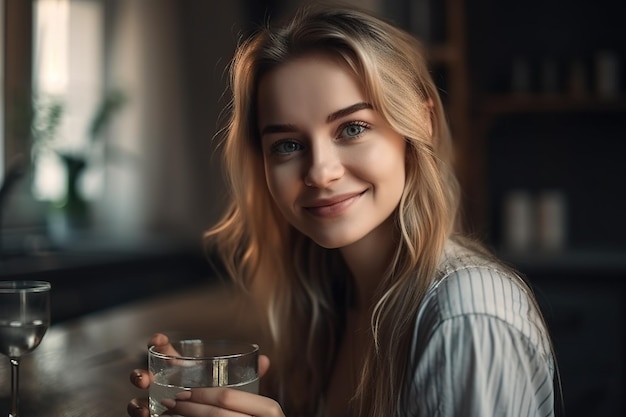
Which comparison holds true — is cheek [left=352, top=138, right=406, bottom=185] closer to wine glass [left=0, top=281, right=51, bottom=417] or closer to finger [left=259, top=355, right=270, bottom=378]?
finger [left=259, top=355, right=270, bottom=378]

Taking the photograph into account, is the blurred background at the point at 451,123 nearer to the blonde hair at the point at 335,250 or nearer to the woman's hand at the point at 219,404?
the blonde hair at the point at 335,250

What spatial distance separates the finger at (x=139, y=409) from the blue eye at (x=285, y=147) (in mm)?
379

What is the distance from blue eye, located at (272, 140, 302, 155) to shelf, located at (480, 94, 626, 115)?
2593mm

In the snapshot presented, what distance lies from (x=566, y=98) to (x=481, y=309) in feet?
9.16

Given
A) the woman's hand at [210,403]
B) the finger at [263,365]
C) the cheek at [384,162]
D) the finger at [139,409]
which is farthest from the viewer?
the finger at [263,365]

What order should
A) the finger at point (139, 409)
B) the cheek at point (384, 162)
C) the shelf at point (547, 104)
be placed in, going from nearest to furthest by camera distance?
1. the finger at point (139, 409)
2. the cheek at point (384, 162)
3. the shelf at point (547, 104)

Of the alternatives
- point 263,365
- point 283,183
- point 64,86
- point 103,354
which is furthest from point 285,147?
point 64,86

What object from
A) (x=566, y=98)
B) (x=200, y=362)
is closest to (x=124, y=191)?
(x=566, y=98)

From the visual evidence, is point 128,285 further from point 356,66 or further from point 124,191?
point 356,66

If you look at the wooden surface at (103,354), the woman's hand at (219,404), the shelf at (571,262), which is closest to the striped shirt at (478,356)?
the woman's hand at (219,404)

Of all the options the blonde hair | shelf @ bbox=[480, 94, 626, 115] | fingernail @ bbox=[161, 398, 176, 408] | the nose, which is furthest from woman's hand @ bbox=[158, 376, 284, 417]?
shelf @ bbox=[480, 94, 626, 115]

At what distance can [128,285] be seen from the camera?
2.97 m

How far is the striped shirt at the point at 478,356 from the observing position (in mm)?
903

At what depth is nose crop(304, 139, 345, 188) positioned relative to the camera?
107cm
